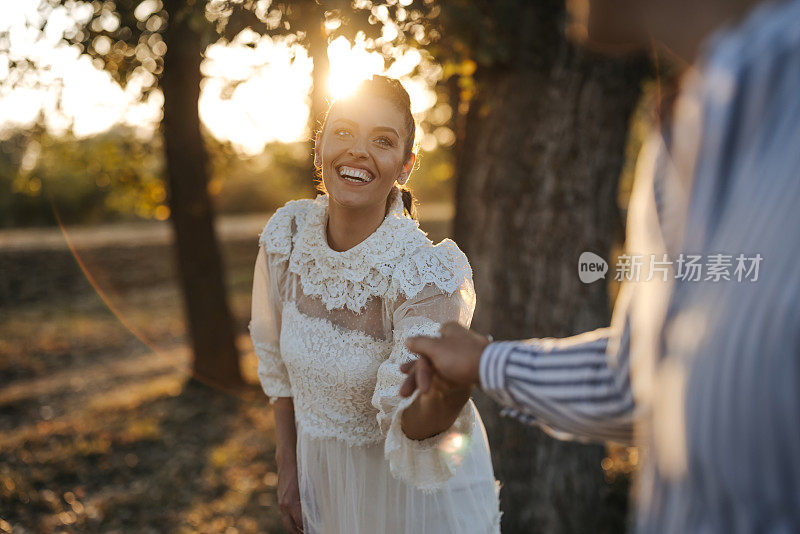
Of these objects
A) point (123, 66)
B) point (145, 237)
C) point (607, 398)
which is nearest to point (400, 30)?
point (607, 398)

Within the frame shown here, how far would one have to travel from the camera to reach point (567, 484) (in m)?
4.39

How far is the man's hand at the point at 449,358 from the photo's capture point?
59.8 inches

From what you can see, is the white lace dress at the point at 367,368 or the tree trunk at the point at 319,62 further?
the tree trunk at the point at 319,62

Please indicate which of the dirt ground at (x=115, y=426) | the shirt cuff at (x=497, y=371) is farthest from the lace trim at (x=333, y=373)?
the dirt ground at (x=115, y=426)

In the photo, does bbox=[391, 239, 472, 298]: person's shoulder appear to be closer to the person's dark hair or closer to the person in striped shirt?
the person's dark hair

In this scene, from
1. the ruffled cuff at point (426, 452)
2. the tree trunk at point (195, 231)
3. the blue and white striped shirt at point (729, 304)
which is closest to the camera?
the blue and white striped shirt at point (729, 304)

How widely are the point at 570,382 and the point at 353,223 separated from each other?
1.26 meters

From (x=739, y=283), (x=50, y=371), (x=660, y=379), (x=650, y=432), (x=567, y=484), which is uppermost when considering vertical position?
(x=739, y=283)

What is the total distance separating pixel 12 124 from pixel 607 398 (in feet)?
24.5

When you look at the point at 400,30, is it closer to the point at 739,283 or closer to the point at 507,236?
the point at 507,236

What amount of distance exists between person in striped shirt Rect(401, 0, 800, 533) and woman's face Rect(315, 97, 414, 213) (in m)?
1.25

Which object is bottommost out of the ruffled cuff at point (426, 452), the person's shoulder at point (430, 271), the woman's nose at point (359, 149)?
the ruffled cuff at point (426, 452)

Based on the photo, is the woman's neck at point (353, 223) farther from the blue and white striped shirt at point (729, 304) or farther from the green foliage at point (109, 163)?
the green foliage at point (109, 163)

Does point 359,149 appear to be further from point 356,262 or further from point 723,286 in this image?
point 723,286
